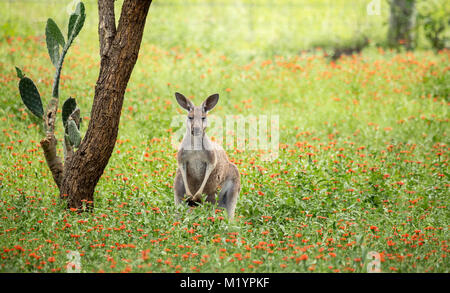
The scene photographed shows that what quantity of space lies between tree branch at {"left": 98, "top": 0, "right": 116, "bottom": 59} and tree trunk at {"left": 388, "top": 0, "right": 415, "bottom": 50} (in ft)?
36.9

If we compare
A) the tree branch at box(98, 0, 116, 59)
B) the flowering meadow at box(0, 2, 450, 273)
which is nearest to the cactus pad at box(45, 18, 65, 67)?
the tree branch at box(98, 0, 116, 59)

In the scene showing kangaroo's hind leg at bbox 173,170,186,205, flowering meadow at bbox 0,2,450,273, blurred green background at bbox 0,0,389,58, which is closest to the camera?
flowering meadow at bbox 0,2,450,273

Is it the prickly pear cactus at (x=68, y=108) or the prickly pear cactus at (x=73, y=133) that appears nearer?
the prickly pear cactus at (x=73, y=133)

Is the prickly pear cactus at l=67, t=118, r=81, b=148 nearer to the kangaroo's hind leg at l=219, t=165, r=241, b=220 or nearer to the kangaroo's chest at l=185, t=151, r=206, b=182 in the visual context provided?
the kangaroo's chest at l=185, t=151, r=206, b=182

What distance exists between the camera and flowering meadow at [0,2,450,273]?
5.29m

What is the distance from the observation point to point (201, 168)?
21.2ft

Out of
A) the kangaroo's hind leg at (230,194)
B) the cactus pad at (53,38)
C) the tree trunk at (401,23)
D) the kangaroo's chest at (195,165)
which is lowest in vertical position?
the kangaroo's hind leg at (230,194)

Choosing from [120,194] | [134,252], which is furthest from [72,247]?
[120,194]

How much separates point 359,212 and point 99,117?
3.48 meters

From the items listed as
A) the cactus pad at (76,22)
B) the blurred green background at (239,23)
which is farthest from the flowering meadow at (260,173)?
the cactus pad at (76,22)

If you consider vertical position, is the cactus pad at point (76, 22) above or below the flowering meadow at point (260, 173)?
above

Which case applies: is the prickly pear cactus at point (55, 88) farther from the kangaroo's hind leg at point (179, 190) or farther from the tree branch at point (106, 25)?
the kangaroo's hind leg at point (179, 190)

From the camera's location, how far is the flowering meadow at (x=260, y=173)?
17.4 ft
